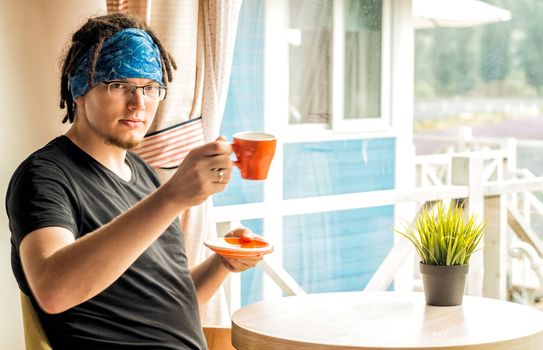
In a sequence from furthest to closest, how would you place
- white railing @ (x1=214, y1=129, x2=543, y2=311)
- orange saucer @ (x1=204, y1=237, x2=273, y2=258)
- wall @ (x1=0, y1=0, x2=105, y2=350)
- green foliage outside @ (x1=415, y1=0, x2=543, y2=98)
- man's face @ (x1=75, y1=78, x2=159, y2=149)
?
green foliage outside @ (x1=415, y1=0, x2=543, y2=98) → white railing @ (x1=214, y1=129, x2=543, y2=311) → wall @ (x1=0, y1=0, x2=105, y2=350) → orange saucer @ (x1=204, y1=237, x2=273, y2=258) → man's face @ (x1=75, y1=78, x2=159, y2=149)

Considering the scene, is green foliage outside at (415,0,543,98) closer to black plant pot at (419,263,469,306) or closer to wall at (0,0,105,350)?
black plant pot at (419,263,469,306)

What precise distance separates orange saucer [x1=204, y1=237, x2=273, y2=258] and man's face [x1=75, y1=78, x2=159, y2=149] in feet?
1.09

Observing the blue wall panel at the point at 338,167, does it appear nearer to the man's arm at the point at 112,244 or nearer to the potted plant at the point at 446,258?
the potted plant at the point at 446,258

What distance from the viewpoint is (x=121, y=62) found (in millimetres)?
1779

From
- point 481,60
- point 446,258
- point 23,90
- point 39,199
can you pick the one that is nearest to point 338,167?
point 446,258

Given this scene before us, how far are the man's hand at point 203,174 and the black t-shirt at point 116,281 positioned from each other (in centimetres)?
23

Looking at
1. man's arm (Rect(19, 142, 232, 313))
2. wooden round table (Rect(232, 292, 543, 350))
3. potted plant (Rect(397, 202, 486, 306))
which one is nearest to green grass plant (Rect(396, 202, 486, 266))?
potted plant (Rect(397, 202, 486, 306))

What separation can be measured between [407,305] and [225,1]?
3.92 ft

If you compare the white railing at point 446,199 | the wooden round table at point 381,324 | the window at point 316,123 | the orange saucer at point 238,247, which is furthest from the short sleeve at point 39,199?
the window at point 316,123

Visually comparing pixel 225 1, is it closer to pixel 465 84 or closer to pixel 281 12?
pixel 281 12

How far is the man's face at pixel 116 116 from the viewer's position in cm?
174

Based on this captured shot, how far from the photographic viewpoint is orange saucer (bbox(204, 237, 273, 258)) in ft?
6.34

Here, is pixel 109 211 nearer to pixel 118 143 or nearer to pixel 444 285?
pixel 118 143

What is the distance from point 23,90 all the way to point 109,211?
2.04 ft
